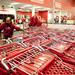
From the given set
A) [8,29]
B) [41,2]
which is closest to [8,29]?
[8,29]

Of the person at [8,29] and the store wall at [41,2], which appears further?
the store wall at [41,2]

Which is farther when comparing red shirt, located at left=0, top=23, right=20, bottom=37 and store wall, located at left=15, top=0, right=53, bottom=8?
store wall, located at left=15, top=0, right=53, bottom=8

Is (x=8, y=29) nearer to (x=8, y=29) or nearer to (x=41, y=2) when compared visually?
(x=8, y=29)

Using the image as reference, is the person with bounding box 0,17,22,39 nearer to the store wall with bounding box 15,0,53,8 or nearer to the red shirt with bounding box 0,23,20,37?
the red shirt with bounding box 0,23,20,37

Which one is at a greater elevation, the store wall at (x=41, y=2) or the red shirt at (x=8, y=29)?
the store wall at (x=41, y=2)

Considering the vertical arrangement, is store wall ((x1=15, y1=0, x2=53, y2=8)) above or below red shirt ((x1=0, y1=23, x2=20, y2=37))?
above

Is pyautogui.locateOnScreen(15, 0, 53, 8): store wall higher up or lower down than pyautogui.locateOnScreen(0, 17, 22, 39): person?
higher up

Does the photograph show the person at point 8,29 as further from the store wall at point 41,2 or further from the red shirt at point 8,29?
the store wall at point 41,2

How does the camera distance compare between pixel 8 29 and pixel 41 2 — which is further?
pixel 41 2

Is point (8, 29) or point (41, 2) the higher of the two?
point (41, 2)

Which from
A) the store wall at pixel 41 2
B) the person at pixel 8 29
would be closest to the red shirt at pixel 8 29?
the person at pixel 8 29

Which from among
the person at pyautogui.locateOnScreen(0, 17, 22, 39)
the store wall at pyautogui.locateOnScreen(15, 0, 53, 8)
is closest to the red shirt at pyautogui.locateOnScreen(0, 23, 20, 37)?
the person at pyautogui.locateOnScreen(0, 17, 22, 39)

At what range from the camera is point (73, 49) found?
11.5ft

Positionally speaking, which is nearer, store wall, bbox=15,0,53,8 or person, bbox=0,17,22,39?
person, bbox=0,17,22,39
